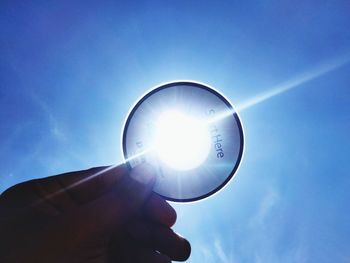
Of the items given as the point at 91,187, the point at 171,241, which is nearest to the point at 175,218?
the point at 171,241

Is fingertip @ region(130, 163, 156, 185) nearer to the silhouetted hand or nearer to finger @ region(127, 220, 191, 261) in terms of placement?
the silhouetted hand

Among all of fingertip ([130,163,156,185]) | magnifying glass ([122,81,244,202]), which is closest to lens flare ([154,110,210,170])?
magnifying glass ([122,81,244,202])

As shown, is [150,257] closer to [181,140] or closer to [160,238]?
[160,238]

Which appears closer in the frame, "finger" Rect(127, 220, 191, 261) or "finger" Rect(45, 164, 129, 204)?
"finger" Rect(45, 164, 129, 204)

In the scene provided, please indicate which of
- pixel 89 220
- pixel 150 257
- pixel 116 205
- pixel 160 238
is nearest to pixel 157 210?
pixel 160 238

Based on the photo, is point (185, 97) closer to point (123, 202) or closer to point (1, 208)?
point (123, 202)
